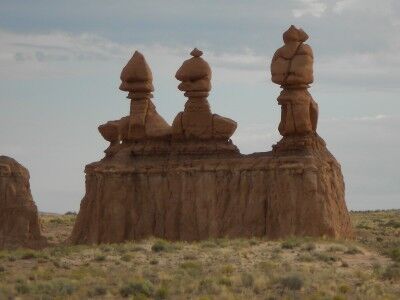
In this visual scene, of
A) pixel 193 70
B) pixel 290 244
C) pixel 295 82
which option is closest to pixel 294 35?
pixel 295 82

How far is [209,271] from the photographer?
131 feet

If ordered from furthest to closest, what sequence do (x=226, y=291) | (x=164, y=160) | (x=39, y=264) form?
(x=164, y=160), (x=39, y=264), (x=226, y=291)

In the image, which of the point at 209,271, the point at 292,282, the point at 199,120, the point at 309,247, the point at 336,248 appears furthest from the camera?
the point at 199,120

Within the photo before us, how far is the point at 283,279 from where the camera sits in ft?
119

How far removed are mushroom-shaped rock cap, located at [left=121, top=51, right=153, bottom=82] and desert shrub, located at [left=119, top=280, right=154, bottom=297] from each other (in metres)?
31.1

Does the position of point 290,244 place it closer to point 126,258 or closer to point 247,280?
point 126,258

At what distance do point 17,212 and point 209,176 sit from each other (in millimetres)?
10877

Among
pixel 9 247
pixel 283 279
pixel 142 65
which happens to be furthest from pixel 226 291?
pixel 142 65

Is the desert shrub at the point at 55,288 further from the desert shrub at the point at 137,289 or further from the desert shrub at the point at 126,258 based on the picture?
the desert shrub at the point at 126,258

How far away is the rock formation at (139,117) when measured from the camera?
6275 cm

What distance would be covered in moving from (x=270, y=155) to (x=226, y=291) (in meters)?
23.9

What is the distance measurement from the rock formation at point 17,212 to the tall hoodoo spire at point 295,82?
14.7m

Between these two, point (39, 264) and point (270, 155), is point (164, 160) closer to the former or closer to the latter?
point (270, 155)

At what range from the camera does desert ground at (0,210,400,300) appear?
114 ft
